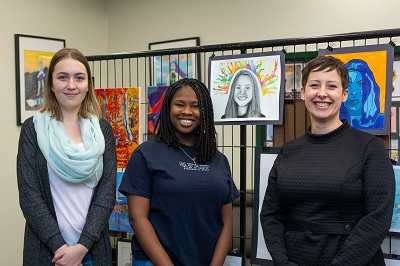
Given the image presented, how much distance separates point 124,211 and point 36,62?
211cm

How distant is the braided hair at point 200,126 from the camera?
5.75 ft

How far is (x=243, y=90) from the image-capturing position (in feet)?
6.43

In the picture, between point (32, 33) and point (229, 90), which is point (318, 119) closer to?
point (229, 90)

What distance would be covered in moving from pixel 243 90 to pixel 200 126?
31 centimetres

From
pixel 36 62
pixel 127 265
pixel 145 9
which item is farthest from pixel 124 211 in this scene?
pixel 145 9

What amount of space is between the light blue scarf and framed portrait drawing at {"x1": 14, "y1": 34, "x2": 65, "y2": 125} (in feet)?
7.10

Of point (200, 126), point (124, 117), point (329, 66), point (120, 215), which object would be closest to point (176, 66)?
point (124, 117)

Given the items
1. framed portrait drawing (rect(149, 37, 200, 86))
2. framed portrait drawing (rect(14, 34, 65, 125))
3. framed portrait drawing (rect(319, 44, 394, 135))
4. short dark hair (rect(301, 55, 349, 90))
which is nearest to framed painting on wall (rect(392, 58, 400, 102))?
framed portrait drawing (rect(319, 44, 394, 135))

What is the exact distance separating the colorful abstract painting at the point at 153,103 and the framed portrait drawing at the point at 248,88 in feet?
0.89

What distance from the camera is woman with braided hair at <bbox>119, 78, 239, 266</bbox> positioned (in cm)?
165

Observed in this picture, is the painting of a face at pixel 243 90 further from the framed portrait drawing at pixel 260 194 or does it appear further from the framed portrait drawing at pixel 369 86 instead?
the framed portrait drawing at pixel 369 86

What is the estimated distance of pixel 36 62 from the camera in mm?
3801

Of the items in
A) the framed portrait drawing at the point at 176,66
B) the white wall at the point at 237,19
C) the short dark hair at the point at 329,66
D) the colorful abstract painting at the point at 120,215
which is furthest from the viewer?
the framed portrait drawing at the point at 176,66

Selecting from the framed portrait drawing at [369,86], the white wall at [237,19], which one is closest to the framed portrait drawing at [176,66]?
the white wall at [237,19]
